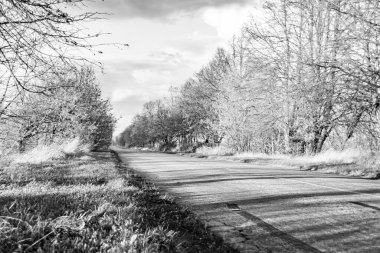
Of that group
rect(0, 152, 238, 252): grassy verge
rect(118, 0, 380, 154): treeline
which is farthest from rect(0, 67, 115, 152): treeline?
rect(118, 0, 380, 154): treeline

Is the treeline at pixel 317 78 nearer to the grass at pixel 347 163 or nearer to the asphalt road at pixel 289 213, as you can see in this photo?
the grass at pixel 347 163

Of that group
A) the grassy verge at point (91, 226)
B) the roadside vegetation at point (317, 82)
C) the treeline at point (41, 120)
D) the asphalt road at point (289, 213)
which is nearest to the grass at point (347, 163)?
the roadside vegetation at point (317, 82)

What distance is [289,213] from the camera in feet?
21.1

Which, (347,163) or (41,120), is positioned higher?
(41,120)

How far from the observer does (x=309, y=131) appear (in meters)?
22.5

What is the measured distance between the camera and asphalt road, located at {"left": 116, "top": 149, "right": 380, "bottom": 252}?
479 centimetres

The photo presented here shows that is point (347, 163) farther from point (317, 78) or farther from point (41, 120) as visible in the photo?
point (41, 120)

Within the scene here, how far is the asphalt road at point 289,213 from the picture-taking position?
4.79 meters

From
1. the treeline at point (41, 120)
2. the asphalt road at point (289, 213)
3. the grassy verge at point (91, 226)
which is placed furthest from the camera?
the treeline at point (41, 120)

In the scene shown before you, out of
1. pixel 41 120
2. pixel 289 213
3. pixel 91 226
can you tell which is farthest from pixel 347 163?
pixel 91 226

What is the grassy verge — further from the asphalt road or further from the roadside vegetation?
the roadside vegetation

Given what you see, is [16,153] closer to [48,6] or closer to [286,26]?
[48,6]

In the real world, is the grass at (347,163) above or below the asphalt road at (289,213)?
above

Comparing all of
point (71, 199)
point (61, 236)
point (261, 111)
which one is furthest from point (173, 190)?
point (261, 111)
